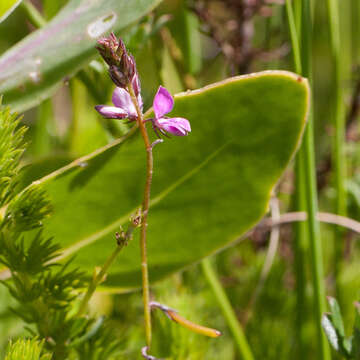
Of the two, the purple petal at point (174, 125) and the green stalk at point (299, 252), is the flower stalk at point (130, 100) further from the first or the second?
the green stalk at point (299, 252)

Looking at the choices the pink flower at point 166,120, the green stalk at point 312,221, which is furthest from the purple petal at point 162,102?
the green stalk at point 312,221

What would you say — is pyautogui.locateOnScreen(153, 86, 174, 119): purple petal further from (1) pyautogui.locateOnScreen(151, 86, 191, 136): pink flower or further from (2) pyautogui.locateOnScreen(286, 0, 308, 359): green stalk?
(2) pyautogui.locateOnScreen(286, 0, 308, 359): green stalk

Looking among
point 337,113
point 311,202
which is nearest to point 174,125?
point 311,202

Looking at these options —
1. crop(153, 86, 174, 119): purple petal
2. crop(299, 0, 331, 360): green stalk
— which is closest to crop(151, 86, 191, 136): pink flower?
crop(153, 86, 174, 119): purple petal

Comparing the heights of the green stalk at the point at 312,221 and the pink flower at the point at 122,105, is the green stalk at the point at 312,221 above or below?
below

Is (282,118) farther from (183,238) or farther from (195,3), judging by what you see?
(195,3)

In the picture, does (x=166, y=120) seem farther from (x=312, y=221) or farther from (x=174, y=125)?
(x=312, y=221)

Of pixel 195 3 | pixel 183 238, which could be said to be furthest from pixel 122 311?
pixel 195 3
